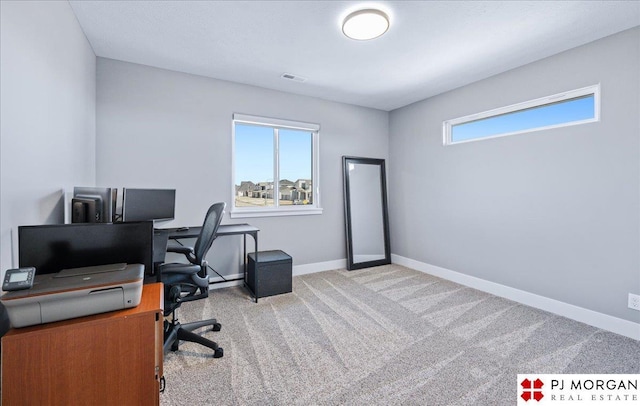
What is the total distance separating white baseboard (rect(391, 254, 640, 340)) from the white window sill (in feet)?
6.18

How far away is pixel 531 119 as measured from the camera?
292 centimetres

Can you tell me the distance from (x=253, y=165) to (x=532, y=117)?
131 inches

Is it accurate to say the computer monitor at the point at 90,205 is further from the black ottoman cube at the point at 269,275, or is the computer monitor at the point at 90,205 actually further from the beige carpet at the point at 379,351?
the black ottoman cube at the point at 269,275

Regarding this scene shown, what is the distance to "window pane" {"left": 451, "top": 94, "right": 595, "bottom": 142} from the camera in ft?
8.48

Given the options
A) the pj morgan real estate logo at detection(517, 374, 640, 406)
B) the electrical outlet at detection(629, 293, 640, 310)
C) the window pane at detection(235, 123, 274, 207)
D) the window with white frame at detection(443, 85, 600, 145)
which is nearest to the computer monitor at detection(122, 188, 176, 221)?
the window pane at detection(235, 123, 274, 207)

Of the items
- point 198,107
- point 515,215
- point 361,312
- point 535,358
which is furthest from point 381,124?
point 535,358

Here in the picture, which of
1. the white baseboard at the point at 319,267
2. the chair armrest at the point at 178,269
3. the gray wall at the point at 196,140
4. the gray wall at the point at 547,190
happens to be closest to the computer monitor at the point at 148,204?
the gray wall at the point at 196,140

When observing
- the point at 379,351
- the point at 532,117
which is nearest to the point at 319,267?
the point at 379,351

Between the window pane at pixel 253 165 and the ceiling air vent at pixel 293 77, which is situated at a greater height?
the ceiling air vent at pixel 293 77

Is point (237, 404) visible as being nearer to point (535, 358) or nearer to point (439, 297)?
point (535, 358)

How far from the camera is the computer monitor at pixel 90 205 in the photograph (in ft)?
5.90

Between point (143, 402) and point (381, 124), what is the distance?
4.54m

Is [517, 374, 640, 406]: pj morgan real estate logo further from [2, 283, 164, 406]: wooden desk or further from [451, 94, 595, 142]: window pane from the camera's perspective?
[451, 94, 595, 142]: window pane

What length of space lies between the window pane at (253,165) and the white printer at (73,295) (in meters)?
2.46
